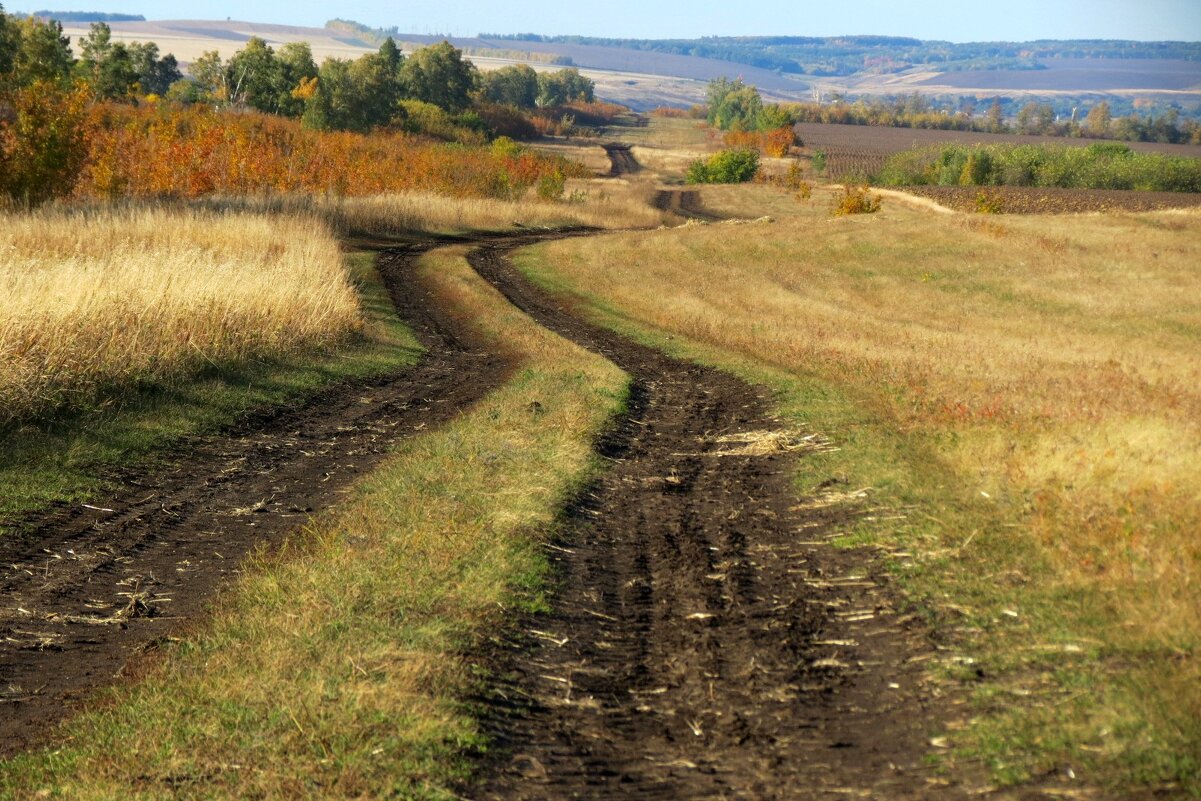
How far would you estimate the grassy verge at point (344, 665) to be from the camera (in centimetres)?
579

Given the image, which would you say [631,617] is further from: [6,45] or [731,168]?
[731,168]

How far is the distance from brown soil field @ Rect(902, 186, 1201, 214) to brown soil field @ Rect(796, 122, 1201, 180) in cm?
3945

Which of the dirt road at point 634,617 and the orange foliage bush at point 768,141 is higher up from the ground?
the orange foliage bush at point 768,141

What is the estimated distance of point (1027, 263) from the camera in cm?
3900

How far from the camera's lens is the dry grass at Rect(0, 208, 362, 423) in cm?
1335

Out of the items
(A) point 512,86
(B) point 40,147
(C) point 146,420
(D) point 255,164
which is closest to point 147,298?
(C) point 146,420

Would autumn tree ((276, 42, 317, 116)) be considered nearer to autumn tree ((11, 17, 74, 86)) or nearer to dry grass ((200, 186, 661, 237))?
autumn tree ((11, 17, 74, 86))

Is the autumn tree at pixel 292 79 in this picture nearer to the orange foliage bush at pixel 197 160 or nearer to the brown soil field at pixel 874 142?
the orange foliage bush at pixel 197 160

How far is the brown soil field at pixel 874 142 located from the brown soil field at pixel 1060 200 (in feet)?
129

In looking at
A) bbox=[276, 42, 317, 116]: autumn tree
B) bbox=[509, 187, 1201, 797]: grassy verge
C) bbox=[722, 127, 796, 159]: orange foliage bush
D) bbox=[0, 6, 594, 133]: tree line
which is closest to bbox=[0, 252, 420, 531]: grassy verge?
bbox=[509, 187, 1201, 797]: grassy verge

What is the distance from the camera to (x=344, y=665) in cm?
698

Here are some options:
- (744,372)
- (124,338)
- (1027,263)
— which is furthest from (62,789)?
(1027,263)

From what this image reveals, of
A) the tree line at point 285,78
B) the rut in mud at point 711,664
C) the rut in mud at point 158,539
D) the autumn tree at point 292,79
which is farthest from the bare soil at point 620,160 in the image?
the rut in mud at point 711,664

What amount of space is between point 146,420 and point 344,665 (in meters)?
7.72
